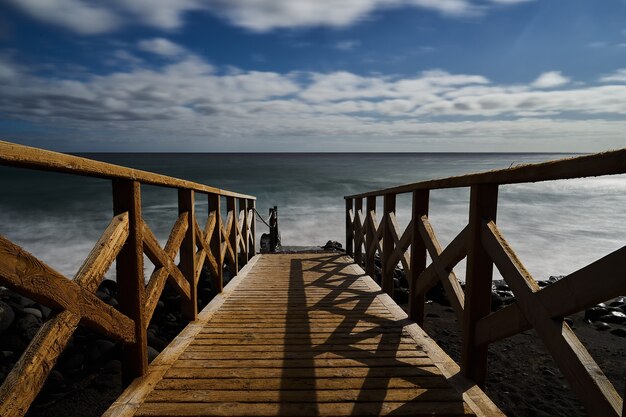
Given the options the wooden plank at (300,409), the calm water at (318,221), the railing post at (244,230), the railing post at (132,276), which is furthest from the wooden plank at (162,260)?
the calm water at (318,221)

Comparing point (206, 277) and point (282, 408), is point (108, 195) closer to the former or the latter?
point (206, 277)

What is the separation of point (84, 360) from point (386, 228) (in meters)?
4.47

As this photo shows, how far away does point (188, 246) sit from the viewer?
3.37m

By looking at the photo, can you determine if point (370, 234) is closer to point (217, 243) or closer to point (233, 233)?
point (233, 233)

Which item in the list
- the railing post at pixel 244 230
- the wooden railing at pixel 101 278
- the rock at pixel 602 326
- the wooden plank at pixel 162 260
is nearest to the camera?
the wooden railing at pixel 101 278

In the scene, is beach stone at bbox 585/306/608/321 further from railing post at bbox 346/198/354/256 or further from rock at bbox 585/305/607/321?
railing post at bbox 346/198/354/256

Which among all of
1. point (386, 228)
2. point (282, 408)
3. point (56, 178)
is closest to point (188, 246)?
point (282, 408)

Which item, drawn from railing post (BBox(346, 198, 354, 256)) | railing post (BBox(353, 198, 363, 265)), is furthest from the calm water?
railing post (BBox(353, 198, 363, 265))

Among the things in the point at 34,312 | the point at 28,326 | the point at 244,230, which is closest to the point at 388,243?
the point at 244,230

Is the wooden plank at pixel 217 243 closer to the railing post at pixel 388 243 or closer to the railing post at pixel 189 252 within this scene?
the railing post at pixel 189 252

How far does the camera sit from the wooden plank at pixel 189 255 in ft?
10.7

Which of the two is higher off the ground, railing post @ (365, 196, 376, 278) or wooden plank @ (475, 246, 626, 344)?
wooden plank @ (475, 246, 626, 344)

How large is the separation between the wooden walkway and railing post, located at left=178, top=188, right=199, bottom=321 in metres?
0.17

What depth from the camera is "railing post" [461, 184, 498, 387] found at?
216 centimetres
